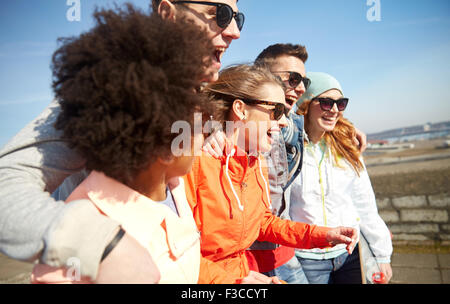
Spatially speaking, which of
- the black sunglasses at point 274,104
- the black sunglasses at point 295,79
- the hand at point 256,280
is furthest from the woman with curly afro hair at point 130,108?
Answer: the black sunglasses at point 295,79

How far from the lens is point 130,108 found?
836 millimetres

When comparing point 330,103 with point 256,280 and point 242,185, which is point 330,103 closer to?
point 242,185

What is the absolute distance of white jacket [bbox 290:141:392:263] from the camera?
2404mm

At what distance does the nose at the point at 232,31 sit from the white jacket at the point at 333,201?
1.22m

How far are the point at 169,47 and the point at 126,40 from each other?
0.12 meters

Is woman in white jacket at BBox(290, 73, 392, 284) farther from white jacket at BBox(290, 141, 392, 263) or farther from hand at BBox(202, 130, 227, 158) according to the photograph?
hand at BBox(202, 130, 227, 158)

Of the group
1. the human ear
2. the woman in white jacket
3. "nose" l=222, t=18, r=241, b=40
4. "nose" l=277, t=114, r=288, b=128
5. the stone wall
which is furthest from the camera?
the stone wall

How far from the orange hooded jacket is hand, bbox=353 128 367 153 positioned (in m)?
1.43

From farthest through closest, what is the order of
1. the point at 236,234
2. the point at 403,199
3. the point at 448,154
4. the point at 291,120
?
the point at 448,154, the point at 403,199, the point at 291,120, the point at 236,234

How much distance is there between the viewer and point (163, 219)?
100 centimetres

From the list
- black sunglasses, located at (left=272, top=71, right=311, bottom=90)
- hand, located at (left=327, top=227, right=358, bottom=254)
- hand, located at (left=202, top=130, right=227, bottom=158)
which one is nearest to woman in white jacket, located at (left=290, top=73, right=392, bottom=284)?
black sunglasses, located at (left=272, top=71, right=311, bottom=90)

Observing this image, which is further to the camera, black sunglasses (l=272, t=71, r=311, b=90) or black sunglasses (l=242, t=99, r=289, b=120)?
black sunglasses (l=272, t=71, r=311, b=90)
